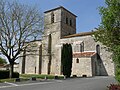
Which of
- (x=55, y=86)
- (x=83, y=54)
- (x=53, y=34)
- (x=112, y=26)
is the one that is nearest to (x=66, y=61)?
(x=83, y=54)

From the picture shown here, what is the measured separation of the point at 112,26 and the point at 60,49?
31.0 m

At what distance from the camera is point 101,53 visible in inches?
1484

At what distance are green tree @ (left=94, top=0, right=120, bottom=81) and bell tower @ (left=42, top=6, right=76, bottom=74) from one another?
101 feet

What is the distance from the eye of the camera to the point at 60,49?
41688 mm

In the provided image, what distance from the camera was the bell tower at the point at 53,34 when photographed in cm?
4322

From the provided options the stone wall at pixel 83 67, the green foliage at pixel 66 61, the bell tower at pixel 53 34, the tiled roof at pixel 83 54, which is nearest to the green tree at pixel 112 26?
the green foliage at pixel 66 61

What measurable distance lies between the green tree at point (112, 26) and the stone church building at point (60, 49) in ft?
77.0

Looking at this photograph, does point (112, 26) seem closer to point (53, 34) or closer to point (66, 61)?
point (66, 61)

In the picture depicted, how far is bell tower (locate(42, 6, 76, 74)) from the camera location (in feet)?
142

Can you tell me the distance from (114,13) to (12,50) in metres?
18.4

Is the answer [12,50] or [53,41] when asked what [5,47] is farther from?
[53,41]

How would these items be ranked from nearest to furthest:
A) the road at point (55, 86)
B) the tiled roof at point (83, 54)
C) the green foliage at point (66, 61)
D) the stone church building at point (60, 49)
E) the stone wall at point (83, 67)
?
the road at point (55, 86) < the green foliage at point (66, 61) < the stone wall at point (83, 67) < the stone church building at point (60, 49) < the tiled roof at point (83, 54)

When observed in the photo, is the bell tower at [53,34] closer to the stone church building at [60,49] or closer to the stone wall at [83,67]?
the stone church building at [60,49]

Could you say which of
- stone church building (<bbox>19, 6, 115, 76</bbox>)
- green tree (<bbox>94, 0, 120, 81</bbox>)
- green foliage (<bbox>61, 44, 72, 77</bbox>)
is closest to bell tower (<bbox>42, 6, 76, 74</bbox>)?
stone church building (<bbox>19, 6, 115, 76</bbox>)
